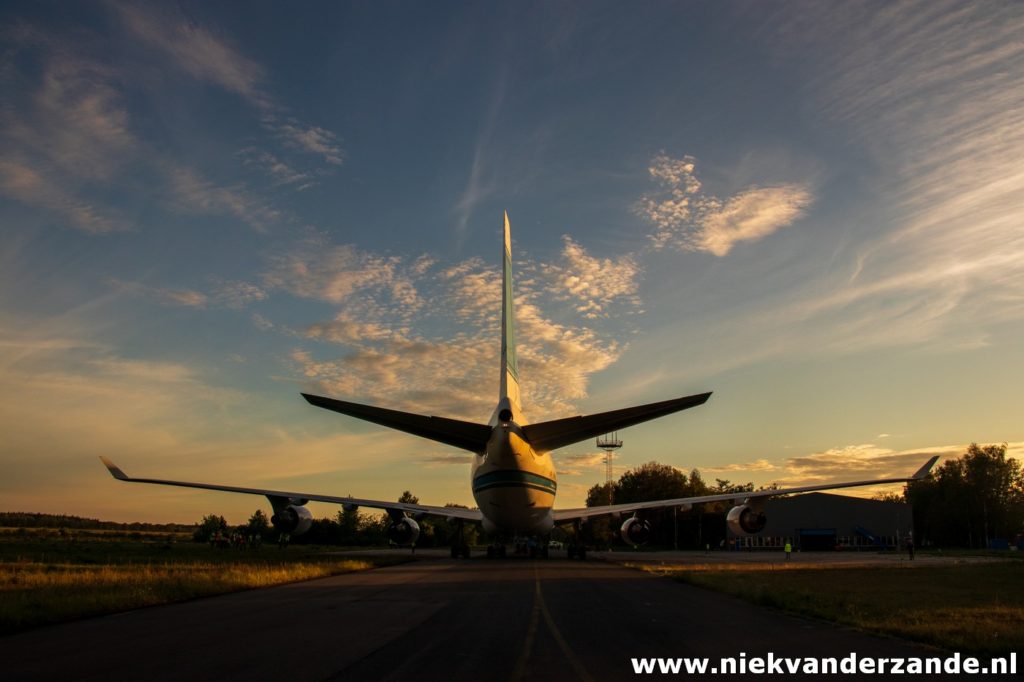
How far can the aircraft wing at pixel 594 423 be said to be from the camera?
73.2 ft

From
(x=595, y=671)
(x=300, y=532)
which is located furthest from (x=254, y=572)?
(x=595, y=671)

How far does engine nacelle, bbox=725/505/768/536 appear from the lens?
3694 cm

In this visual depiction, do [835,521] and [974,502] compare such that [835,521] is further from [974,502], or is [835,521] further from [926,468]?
[926,468]

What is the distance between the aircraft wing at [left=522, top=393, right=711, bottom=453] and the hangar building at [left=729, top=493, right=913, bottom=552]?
66.4 m

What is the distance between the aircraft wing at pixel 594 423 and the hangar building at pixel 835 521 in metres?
66.4

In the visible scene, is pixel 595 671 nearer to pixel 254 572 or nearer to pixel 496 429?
pixel 254 572

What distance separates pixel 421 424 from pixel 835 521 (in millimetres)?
80280

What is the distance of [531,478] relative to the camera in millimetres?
37281

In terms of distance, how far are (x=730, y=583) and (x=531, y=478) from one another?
574 inches

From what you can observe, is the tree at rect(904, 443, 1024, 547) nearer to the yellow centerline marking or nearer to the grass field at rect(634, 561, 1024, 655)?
the grass field at rect(634, 561, 1024, 655)

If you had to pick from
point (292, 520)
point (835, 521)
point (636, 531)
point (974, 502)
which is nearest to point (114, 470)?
point (292, 520)

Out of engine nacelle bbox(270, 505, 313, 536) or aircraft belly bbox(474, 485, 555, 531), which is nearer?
engine nacelle bbox(270, 505, 313, 536)

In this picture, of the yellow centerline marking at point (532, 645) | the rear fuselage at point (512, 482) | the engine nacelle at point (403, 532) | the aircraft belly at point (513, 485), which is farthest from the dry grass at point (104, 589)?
the engine nacelle at point (403, 532)

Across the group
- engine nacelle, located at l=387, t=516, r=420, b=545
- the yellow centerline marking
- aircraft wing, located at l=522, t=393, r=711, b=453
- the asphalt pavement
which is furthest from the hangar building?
the yellow centerline marking
